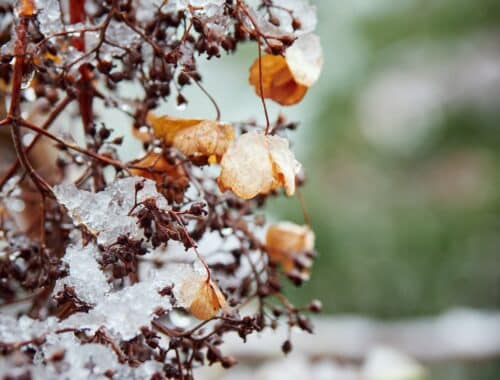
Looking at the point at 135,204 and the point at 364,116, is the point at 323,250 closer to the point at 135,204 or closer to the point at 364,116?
the point at 364,116

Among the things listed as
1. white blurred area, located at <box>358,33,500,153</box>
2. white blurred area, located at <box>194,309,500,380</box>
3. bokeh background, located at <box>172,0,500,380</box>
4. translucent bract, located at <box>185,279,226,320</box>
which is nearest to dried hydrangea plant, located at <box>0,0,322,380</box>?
translucent bract, located at <box>185,279,226,320</box>

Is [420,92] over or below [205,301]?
over

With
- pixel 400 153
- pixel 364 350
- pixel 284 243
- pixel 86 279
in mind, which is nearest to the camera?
pixel 86 279

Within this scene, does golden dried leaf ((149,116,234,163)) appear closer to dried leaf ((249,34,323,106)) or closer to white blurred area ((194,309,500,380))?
dried leaf ((249,34,323,106))

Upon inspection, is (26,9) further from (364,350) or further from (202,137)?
(364,350)

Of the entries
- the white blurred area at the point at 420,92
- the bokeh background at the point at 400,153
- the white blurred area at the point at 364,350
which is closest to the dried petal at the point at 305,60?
A: the white blurred area at the point at 364,350

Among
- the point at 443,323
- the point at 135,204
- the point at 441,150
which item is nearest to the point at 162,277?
the point at 135,204

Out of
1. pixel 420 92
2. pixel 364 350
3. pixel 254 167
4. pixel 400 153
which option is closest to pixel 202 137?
pixel 254 167

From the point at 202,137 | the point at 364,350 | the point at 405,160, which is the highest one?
the point at 405,160
